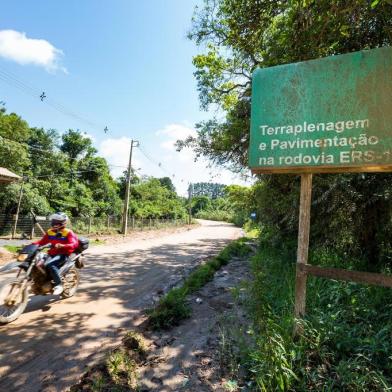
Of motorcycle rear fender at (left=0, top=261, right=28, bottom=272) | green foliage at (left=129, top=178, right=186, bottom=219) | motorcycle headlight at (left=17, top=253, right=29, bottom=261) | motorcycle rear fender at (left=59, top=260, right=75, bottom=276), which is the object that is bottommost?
motorcycle rear fender at (left=59, top=260, right=75, bottom=276)

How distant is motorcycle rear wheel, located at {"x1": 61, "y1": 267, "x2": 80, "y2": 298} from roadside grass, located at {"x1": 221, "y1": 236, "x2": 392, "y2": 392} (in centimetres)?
338

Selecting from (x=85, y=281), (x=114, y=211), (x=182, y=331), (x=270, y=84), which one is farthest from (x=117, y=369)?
(x=114, y=211)

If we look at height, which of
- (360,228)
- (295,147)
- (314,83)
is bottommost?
(360,228)

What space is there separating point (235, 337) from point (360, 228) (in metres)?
4.19

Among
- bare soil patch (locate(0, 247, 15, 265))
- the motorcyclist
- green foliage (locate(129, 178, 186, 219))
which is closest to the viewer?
the motorcyclist

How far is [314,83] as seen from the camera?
384cm

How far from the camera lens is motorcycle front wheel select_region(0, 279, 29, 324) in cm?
472

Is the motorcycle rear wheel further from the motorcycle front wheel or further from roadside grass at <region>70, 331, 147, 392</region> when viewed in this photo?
roadside grass at <region>70, 331, 147, 392</region>

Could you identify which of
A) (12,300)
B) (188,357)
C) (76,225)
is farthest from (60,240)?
(76,225)

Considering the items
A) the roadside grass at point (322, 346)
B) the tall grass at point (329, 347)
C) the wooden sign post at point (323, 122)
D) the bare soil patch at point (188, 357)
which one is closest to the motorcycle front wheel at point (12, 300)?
the bare soil patch at point (188, 357)

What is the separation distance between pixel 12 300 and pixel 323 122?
16.8 feet

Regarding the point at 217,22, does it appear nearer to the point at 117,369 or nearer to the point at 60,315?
the point at 60,315

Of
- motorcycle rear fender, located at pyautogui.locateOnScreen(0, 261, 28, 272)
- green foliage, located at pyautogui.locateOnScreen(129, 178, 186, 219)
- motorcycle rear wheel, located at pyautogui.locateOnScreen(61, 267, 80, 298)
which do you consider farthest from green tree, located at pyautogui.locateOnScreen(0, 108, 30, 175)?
motorcycle rear fender, located at pyautogui.locateOnScreen(0, 261, 28, 272)

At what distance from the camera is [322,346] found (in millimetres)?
3475
